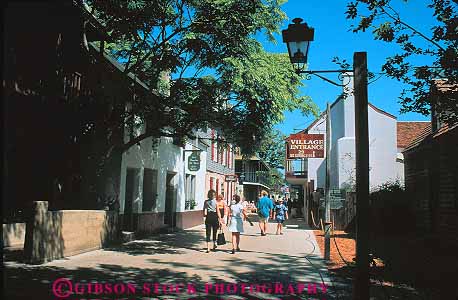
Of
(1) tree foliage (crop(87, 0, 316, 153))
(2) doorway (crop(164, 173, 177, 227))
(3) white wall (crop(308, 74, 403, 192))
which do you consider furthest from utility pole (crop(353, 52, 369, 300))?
(3) white wall (crop(308, 74, 403, 192))

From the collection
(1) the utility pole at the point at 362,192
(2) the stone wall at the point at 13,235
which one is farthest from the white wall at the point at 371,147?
(1) the utility pole at the point at 362,192

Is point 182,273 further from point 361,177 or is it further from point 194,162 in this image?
point 194,162

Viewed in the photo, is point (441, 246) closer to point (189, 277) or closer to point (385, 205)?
point (385, 205)

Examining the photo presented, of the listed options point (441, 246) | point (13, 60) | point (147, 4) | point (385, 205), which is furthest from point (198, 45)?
point (385, 205)

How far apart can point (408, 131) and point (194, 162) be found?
21.4 m

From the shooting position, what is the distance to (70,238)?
1027cm

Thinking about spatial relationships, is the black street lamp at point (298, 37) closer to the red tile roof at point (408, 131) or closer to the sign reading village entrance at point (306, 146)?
the sign reading village entrance at point (306, 146)

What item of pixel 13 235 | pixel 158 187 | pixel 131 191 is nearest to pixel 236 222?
pixel 131 191

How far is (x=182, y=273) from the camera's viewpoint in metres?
8.78

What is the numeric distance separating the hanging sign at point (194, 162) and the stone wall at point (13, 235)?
33.9 feet

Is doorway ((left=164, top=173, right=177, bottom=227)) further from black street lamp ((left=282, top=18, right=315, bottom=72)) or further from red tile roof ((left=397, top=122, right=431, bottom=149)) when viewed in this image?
red tile roof ((left=397, top=122, right=431, bottom=149))

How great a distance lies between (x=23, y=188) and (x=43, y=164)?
0.88 meters

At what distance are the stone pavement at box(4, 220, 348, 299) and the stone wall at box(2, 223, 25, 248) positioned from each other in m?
1.38

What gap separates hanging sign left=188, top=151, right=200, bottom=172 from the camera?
20.5 metres
